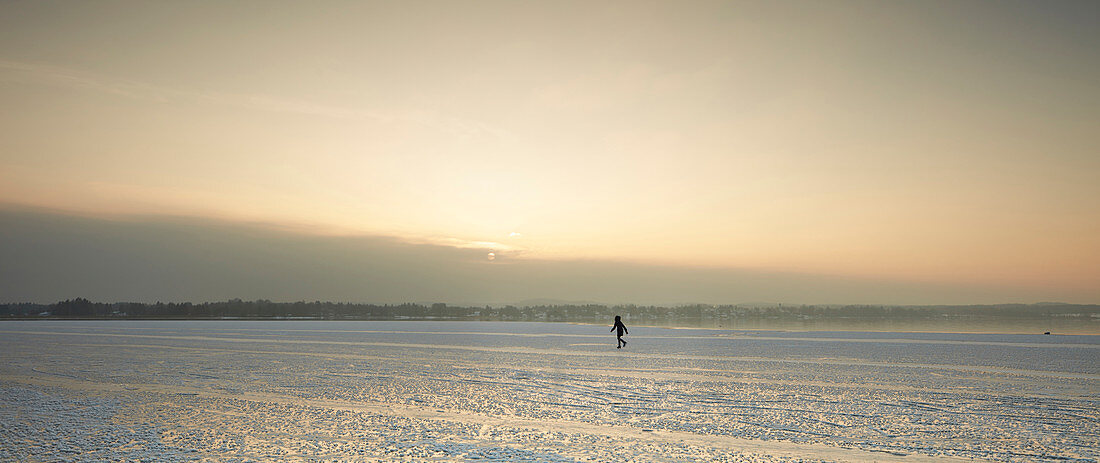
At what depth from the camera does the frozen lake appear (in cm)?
957

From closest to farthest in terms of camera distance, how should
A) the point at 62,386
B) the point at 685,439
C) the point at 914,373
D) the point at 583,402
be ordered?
1. the point at 685,439
2. the point at 583,402
3. the point at 62,386
4. the point at 914,373

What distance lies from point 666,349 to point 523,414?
62.3 ft

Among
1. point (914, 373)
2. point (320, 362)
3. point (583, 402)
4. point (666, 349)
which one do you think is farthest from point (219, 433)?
point (666, 349)

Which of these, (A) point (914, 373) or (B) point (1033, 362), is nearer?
(A) point (914, 373)

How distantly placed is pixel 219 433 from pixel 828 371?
57.6ft

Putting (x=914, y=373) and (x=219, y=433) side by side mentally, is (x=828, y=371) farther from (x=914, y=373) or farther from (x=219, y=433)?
(x=219, y=433)

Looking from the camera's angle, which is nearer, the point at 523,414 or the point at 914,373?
the point at 523,414

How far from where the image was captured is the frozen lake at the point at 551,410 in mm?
9567

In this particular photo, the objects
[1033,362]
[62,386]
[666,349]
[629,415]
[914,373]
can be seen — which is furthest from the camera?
[666,349]

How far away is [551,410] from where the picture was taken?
1300cm

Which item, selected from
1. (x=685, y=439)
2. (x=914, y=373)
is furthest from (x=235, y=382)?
(x=914, y=373)

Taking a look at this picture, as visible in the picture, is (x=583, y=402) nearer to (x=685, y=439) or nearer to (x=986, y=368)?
(x=685, y=439)

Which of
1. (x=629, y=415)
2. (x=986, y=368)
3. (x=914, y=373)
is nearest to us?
(x=629, y=415)

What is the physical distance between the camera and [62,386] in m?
16.9
